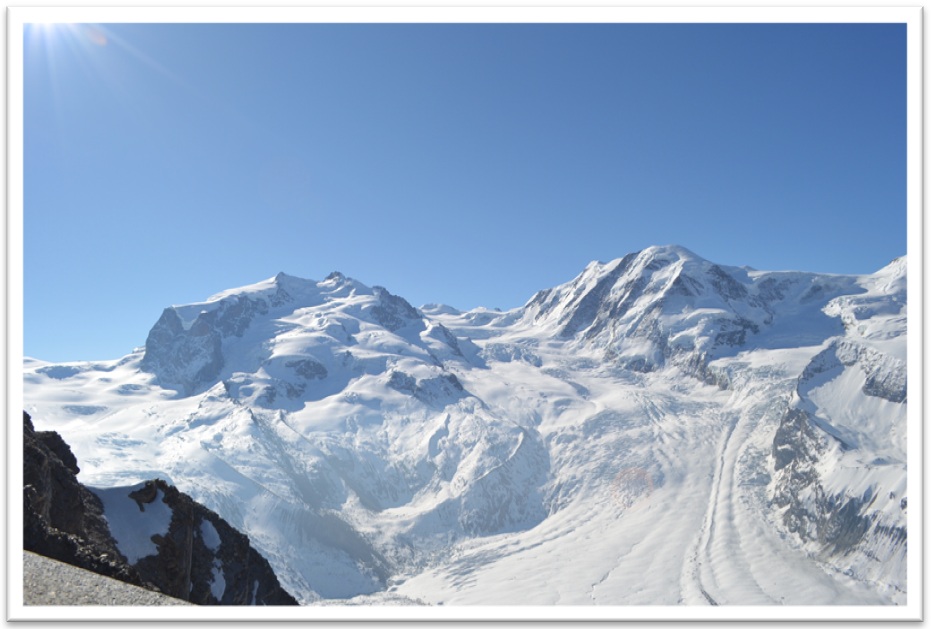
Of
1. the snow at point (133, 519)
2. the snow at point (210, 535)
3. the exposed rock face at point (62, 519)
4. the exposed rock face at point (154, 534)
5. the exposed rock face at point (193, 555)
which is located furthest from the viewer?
the snow at point (210, 535)

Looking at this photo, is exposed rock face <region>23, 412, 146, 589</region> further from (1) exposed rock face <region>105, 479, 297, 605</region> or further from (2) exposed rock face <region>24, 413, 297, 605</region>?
(1) exposed rock face <region>105, 479, 297, 605</region>

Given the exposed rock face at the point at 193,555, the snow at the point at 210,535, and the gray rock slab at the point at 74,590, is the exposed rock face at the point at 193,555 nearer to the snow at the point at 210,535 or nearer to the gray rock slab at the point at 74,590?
the snow at the point at 210,535

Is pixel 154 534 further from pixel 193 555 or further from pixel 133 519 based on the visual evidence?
pixel 193 555

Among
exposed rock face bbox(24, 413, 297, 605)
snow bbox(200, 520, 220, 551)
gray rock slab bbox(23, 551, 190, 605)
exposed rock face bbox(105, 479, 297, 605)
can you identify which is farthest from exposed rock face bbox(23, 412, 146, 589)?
snow bbox(200, 520, 220, 551)

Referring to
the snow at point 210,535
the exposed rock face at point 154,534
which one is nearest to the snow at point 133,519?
the exposed rock face at point 154,534

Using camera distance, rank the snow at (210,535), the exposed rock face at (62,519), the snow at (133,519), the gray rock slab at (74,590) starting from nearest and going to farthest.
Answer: the gray rock slab at (74,590)
the exposed rock face at (62,519)
the snow at (133,519)
the snow at (210,535)

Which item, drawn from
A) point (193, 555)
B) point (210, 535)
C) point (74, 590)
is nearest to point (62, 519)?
point (193, 555)

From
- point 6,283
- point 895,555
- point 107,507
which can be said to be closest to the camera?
point 6,283
